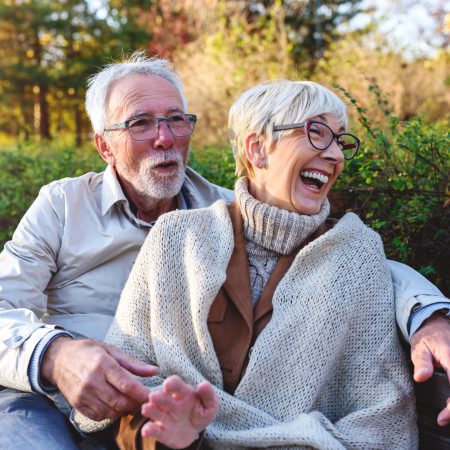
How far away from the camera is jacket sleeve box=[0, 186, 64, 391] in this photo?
246 centimetres

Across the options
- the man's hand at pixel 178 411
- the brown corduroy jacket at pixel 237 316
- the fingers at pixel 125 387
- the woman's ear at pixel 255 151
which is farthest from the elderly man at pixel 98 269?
the woman's ear at pixel 255 151

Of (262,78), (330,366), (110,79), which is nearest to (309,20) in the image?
(262,78)

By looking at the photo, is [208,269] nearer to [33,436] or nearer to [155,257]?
[155,257]

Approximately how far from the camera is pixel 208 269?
2455 millimetres

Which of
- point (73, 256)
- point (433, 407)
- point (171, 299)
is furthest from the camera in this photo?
point (73, 256)

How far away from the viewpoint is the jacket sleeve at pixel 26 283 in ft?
8.05

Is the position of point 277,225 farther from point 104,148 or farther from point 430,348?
point 104,148

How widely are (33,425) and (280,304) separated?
3.52 ft

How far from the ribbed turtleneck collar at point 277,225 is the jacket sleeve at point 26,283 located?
93cm

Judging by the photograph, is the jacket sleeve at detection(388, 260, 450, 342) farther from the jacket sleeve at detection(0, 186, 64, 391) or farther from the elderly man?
the jacket sleeve at detection(0, 186, 64, 391)

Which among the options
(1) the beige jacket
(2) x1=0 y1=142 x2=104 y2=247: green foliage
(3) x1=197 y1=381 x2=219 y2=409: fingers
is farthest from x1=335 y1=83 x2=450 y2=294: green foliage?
(2) x1=0 y1=142 x2=104 y2=247: green foliage

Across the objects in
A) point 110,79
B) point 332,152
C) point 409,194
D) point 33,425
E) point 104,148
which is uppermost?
point 110,79

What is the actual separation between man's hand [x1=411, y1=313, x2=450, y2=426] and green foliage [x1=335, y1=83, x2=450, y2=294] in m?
0.76

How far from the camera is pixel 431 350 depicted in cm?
215
